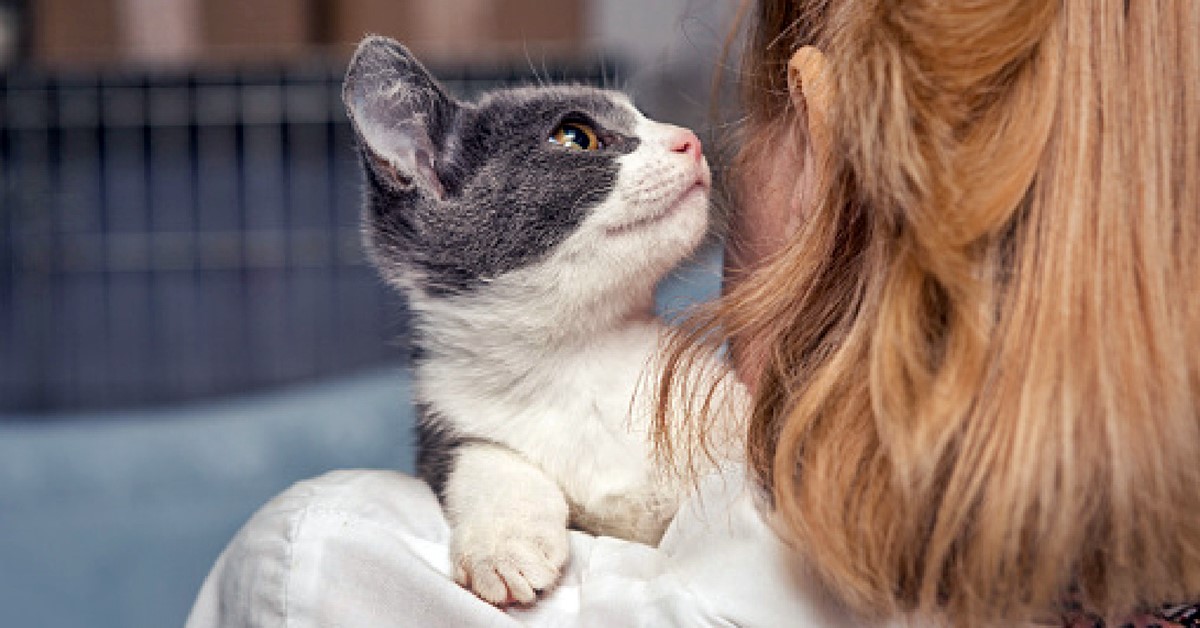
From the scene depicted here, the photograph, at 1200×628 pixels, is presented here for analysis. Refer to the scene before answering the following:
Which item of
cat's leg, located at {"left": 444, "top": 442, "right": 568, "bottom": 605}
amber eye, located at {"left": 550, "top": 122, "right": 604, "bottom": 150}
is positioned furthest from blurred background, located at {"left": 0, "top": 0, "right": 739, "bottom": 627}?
cat's leg, located at {"left": 444, "top": 442, "right": 568, "bottom": 605}

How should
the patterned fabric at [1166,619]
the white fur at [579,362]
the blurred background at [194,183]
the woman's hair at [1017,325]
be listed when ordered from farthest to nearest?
the blurred background at [194,183] → the white fur at [579,362] → the patterned fabric at [1166,619] → the woman's hair at [1017,325]

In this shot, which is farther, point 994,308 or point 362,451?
point 362,451

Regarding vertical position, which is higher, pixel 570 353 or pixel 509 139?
pixel 509 139

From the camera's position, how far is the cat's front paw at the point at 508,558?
2.50 feet

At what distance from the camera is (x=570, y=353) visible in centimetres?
97

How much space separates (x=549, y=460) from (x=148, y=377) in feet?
6.35

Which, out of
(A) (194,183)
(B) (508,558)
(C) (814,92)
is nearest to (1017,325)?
(C) (814,92)

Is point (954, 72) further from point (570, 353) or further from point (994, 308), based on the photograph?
point (570, 353)

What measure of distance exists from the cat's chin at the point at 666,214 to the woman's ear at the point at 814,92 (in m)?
0.18

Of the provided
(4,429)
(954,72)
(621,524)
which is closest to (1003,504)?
(954,72)

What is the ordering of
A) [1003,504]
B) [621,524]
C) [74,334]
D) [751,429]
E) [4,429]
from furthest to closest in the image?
[74,334], [4,429], [621,524], [751,429], [1003,504]

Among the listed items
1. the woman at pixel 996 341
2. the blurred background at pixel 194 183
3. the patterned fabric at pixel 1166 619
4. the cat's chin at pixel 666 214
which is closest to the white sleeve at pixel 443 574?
the woman at pixel 996 341

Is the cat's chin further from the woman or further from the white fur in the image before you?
the woman

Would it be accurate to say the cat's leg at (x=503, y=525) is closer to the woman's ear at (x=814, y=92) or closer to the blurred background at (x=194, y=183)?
the woman's ear at (x=814, y=92)
